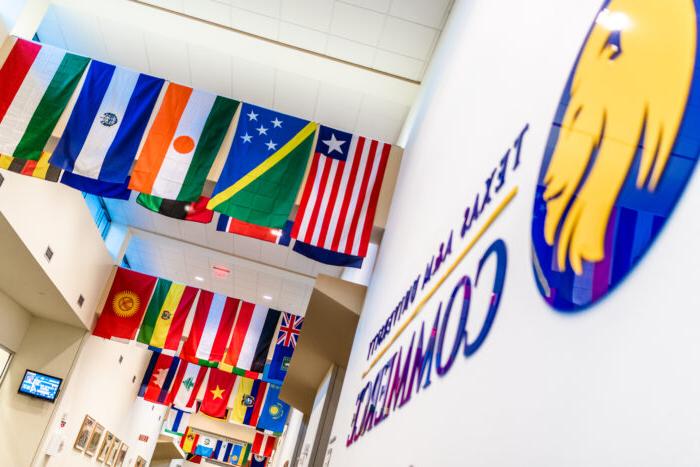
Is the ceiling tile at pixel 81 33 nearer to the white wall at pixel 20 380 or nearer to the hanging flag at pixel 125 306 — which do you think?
the hanging flag at pixel 125 306

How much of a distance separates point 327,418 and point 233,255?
494 cm

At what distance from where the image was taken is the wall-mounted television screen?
953cm

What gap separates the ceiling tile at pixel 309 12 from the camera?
5.83 metres

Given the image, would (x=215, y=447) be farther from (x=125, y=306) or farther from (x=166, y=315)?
(x=166, y=315)

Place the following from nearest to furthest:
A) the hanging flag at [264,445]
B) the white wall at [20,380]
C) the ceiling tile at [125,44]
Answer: the ceiling tile at [125,44] < the white wall at [20,380] < the hanging flag at [264,445]

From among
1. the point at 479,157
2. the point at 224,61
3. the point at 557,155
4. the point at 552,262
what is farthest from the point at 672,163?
the point at 224,61

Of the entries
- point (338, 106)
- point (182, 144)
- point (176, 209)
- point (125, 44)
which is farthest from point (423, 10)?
point (125, 44)

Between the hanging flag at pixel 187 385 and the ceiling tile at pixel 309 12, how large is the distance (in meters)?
8.62

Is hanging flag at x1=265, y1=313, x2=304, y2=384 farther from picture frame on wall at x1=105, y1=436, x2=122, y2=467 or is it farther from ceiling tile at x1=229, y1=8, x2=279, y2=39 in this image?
picture frame on wall at x1=105, y1=436, x2=122, y2=467

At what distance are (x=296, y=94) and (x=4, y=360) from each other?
253 inches

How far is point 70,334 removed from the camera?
10047mm

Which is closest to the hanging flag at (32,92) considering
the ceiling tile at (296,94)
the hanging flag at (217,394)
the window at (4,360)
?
the ceiling tile at (296,94)

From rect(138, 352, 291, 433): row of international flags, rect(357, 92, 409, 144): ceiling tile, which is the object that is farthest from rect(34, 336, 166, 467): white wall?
rect(357, 92, 409, 144): ceiling tile

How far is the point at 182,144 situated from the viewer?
5.85 metres
